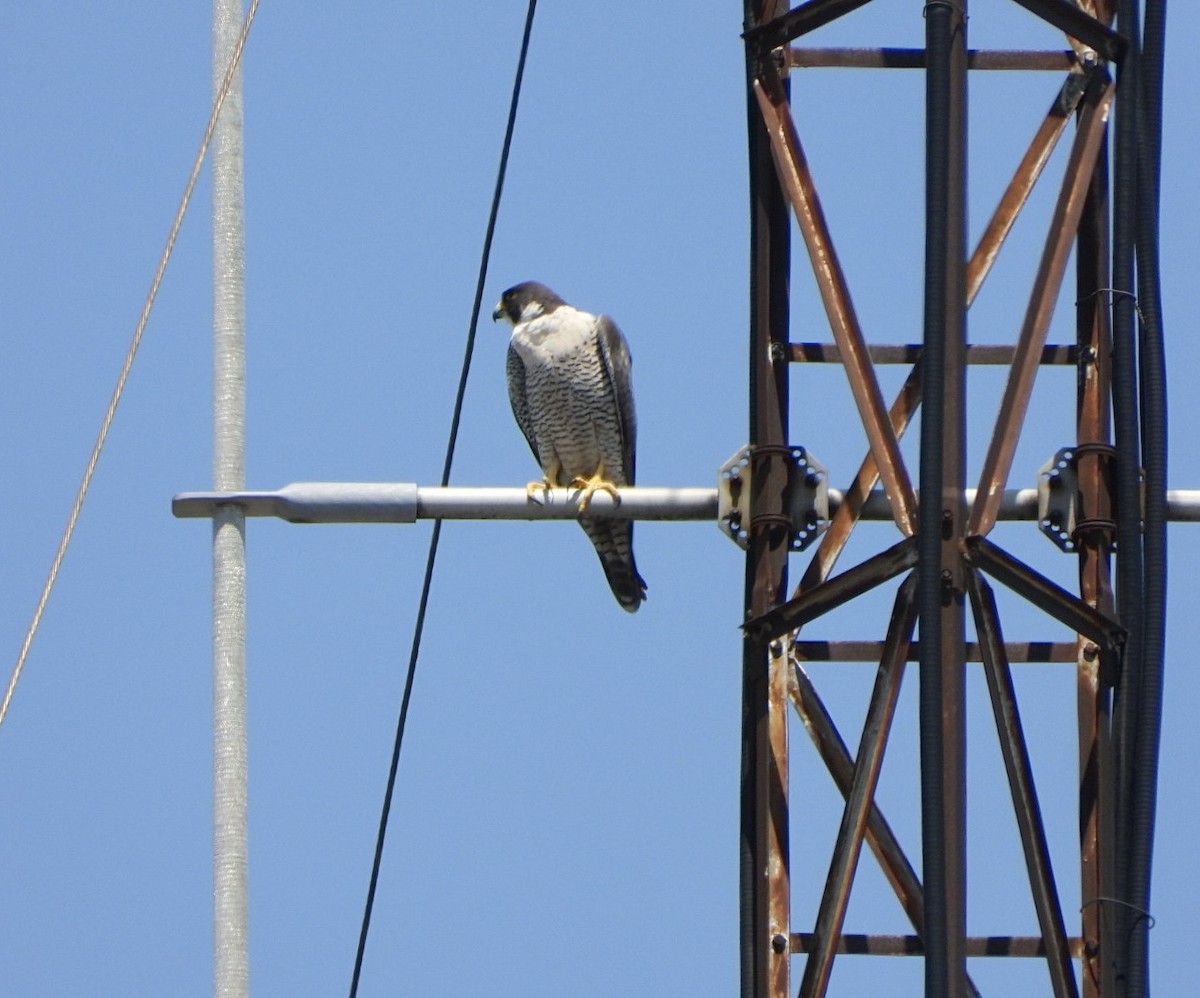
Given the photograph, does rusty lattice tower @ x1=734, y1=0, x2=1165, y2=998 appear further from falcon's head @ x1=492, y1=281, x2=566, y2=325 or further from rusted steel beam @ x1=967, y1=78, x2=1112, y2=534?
falcon's head @ x1=492, y1=281, x2=566, y2=325

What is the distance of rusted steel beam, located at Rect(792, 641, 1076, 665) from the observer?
6.49 metres

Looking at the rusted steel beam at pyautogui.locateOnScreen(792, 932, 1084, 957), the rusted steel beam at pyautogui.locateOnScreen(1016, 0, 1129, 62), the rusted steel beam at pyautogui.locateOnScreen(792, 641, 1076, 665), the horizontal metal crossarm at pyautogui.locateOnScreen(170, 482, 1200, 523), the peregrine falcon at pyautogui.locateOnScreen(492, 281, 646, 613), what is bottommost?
the rusted steel beam at pyautogui.locateOnScreen(792, 932, 1084, 957)

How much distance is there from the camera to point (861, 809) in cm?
603

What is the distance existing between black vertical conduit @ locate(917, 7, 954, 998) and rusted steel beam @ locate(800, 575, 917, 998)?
0.24 metres

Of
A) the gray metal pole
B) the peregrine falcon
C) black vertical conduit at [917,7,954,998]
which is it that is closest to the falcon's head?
the peregrine falcon

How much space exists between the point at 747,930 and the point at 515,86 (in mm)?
4061

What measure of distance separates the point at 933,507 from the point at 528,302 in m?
5.37

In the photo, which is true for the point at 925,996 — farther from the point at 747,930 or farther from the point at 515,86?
the point at 515,86

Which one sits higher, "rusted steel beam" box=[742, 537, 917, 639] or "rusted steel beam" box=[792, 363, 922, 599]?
A: "rusted steel beam" box=[792, 363, 922, 599]

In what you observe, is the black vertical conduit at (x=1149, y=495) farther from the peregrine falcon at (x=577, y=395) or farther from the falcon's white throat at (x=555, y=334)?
the falcon's white throat at (x=555, y=334)

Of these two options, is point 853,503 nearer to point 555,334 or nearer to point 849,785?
point 849,785

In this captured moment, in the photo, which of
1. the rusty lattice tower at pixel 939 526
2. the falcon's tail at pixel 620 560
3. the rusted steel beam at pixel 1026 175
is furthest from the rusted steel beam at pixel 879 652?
the falcon's tail at pixel 620 560

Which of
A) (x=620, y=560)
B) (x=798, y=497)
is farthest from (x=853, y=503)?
(x=620, y=560)

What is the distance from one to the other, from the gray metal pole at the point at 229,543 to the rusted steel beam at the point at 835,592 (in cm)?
145
